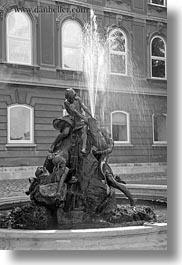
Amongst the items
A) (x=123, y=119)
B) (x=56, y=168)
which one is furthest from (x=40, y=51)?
(x=56, y=168)

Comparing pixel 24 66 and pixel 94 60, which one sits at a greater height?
pixel 94 60

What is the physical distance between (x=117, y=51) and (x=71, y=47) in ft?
3.56

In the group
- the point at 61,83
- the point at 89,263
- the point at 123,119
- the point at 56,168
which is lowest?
the point at 89,263

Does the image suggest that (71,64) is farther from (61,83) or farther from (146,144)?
(146,144)

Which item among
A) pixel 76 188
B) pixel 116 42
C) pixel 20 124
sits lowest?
pixel 76 188

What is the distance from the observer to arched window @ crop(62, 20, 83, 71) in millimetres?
9850

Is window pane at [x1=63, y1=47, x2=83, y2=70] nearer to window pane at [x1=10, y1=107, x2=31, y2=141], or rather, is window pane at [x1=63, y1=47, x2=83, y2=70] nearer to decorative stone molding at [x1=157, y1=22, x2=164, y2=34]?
window pane at [x1=10, y1=107, x2=31, y2=141]

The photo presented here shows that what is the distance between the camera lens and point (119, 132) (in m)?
8.88

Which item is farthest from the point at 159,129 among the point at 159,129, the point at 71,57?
the point at 71,57

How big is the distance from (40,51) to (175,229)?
6368mm

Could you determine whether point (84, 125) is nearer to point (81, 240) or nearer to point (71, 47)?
point (81, 240)

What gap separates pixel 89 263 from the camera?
12.3 feet

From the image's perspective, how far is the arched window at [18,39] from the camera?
30.1ft

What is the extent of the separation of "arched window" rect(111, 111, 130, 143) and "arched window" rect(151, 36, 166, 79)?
1668 mm
